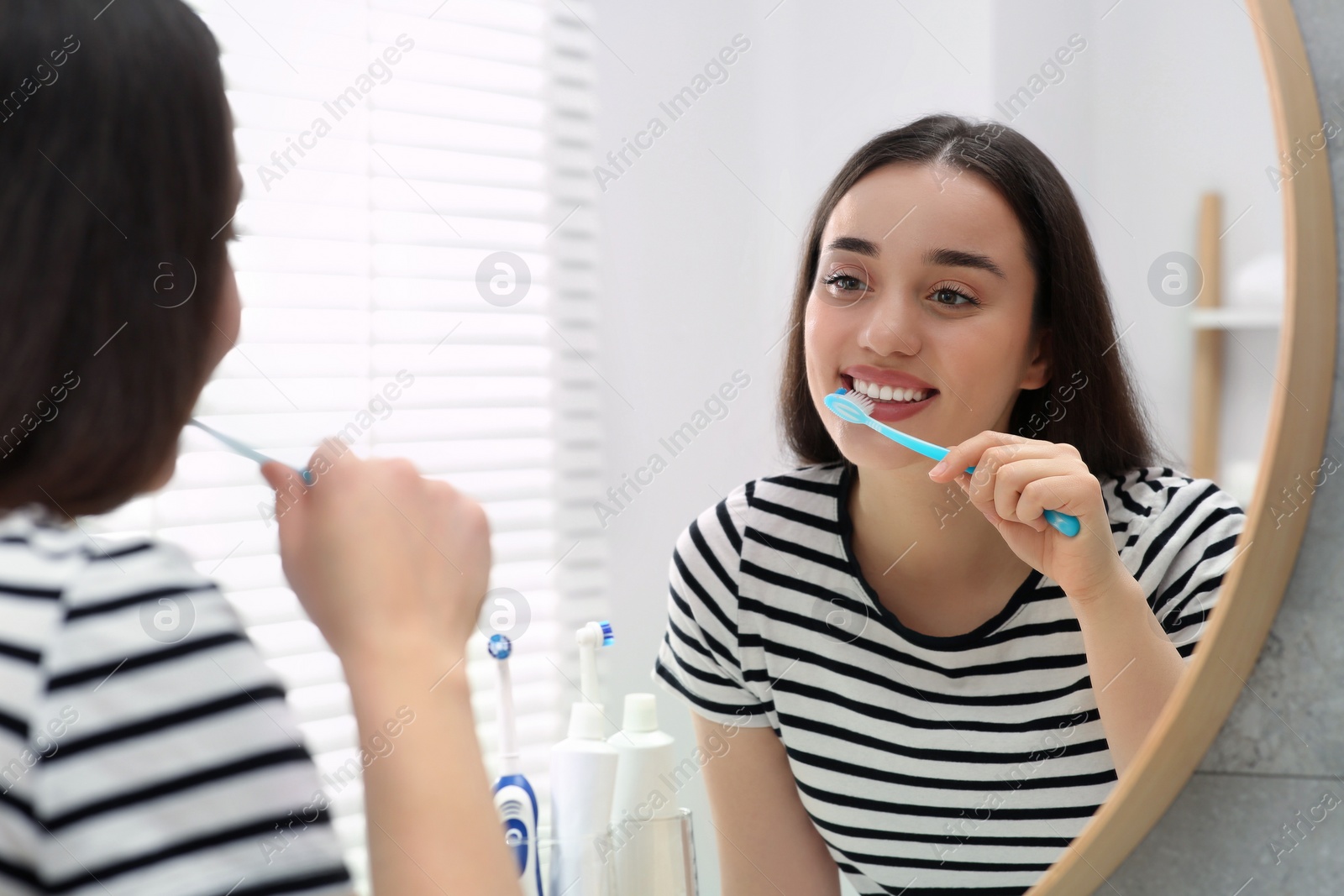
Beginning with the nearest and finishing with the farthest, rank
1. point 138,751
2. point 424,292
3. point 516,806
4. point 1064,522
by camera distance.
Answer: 1. point 138,751
2. point 1064,522
3. point 516,806
4. point 424,292

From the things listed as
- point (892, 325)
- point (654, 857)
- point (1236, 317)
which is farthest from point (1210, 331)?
point (654, 857)

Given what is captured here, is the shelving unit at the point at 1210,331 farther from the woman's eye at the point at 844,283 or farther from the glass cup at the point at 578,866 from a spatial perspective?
the glass cup at the point at 578,866

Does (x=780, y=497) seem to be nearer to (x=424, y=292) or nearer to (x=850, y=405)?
(x=850, y=405)

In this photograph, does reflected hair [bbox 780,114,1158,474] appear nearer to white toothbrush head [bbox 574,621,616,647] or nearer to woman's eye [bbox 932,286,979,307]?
woman's eye [bbox 932,286,979,307]

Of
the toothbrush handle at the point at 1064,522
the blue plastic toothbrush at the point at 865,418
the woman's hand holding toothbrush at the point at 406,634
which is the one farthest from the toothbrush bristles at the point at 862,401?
the woman's hand holding toothbrush at the point at 406,634

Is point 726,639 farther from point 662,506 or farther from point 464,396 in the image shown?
point 464,396

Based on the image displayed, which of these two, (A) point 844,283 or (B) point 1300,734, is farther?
(A) point 844,283

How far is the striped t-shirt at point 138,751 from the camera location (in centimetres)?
28

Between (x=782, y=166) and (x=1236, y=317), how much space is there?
293mm

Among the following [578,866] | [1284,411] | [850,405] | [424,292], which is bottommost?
[578,866]

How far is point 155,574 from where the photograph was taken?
0.31 m

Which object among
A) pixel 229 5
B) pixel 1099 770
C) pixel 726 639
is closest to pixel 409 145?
pixel 229 5

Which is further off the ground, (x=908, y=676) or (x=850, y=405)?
(x=850, y=405)

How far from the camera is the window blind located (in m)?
0.59
